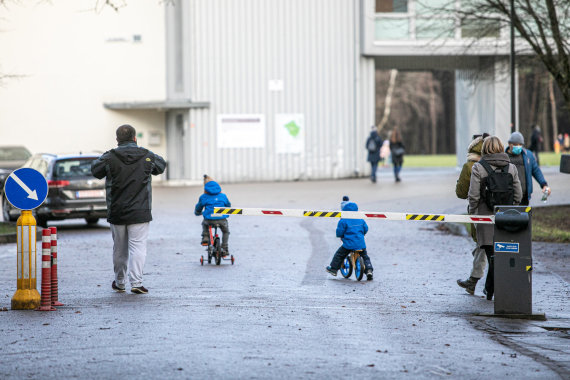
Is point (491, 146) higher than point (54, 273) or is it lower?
higher

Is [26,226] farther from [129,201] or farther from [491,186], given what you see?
[491,186]

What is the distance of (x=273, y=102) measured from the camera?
33.6 metres

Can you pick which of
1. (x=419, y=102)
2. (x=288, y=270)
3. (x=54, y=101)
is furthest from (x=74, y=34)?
(x=419, y=102)

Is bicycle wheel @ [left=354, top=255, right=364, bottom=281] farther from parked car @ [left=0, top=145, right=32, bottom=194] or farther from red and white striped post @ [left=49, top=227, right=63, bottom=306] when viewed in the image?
parked car @ [left=0, top=145, right=32, bottom=194]

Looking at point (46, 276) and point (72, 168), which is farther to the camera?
point (72, 168)

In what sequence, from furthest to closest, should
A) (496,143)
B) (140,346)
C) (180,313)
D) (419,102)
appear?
(419,102) → (496,143) → (180,313) → (140,346)

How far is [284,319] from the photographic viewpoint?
8.67 metres

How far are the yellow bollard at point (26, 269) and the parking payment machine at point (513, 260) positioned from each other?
171 inches

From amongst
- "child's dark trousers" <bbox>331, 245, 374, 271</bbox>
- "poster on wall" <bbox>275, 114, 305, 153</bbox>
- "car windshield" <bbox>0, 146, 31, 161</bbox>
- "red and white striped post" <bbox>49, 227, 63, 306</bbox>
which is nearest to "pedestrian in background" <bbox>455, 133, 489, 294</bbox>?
"child's dark trousers" <bbox>331, 245, 374, 271</bbox>

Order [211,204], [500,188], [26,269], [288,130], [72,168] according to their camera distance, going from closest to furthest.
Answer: [26,269]
[500,188]
[211,204]
[72,168]
[288,130]

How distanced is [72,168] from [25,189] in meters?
9.17

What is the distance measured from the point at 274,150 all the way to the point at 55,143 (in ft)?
24.4

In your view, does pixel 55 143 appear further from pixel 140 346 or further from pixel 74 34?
pixel 140 346

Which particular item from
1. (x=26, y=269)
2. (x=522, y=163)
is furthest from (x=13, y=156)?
(x=522, y=163)
